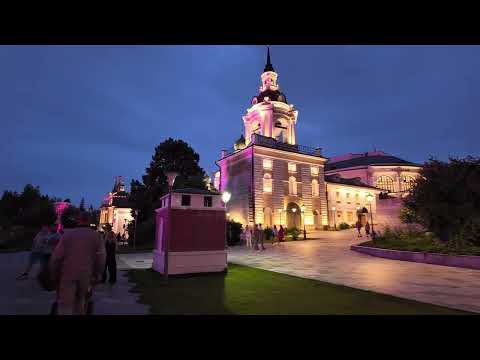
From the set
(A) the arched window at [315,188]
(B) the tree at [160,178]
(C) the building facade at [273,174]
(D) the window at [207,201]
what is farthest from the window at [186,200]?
(A) the arched window at [315,188]

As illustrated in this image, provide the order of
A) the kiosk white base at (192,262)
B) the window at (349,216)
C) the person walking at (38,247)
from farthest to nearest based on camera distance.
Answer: the window at (349,216) → the kiosk white base at (192,262) → the person walking at (38,247)

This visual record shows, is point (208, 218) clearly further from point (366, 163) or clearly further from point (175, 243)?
point (366, 163)

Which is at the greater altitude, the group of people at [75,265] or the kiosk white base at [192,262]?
the group of people at [75,265]

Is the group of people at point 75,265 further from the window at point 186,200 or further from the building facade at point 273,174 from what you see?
the building facade at point 273,174

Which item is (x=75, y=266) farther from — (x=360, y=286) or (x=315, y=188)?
(x=315, y=188)

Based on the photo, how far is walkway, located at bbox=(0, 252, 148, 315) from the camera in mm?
5893

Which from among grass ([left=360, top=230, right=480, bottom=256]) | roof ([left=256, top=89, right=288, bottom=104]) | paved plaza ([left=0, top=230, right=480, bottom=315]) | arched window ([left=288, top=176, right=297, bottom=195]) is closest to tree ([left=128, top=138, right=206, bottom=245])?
A: arched window ([left=288, top=176, right=297, bottom=195])

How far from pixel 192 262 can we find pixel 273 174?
26422 mm

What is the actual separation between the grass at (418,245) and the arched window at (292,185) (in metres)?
18.4

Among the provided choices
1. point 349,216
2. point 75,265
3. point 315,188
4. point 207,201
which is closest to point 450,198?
point 207,201

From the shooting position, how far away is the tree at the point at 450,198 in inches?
550

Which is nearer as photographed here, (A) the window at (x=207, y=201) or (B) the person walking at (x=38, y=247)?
(B) the person walking at (x=38, y=247)

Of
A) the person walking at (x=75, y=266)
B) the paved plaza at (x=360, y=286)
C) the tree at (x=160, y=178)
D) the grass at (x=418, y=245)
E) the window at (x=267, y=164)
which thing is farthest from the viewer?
the window at (x=267, y=164)
